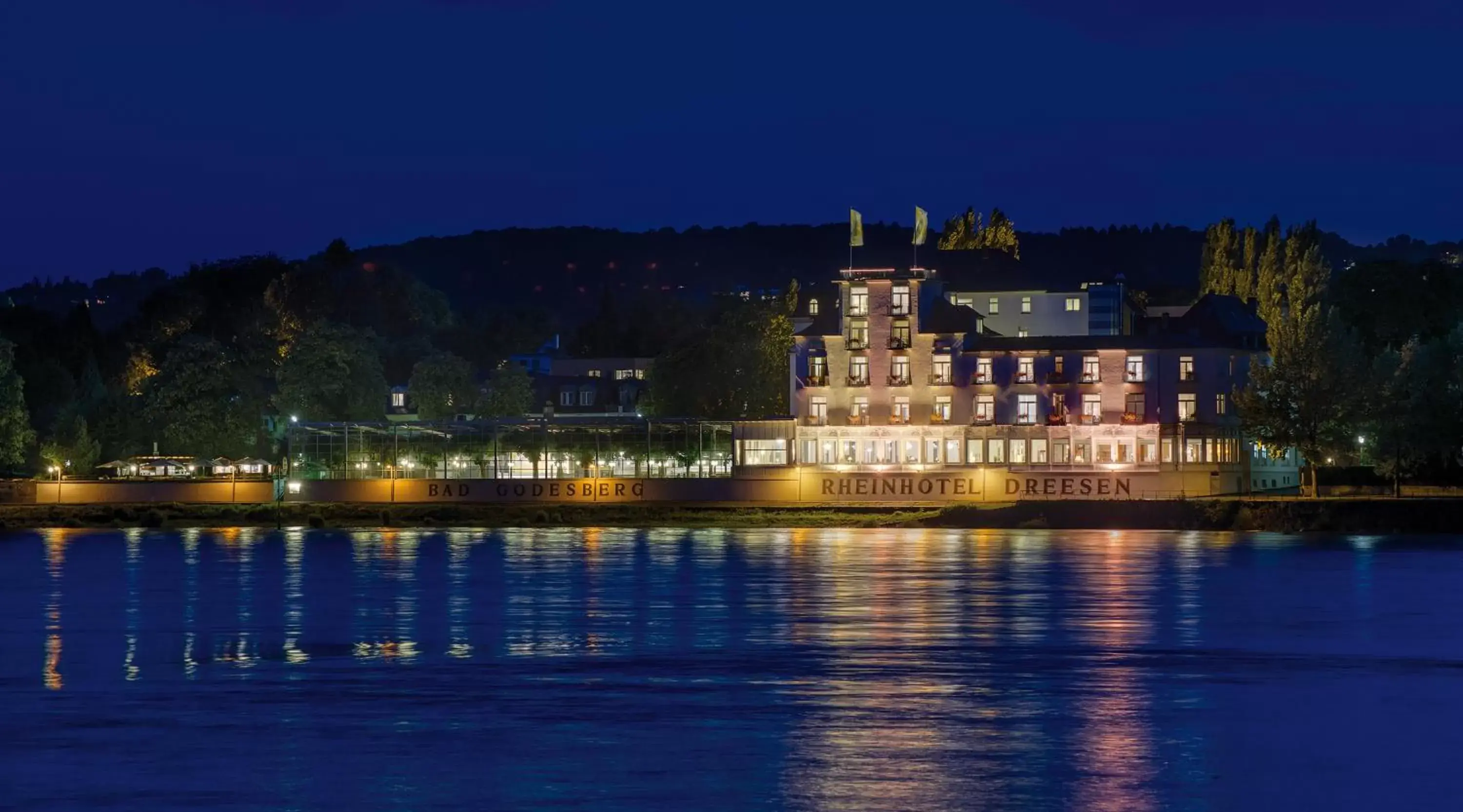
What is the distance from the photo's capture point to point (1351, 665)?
130 ft

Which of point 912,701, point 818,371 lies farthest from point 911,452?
point 912,701

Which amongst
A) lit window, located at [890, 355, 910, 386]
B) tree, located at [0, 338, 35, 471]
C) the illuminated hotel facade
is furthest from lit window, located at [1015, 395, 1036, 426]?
tree, located at [0, 338, 35, 471]

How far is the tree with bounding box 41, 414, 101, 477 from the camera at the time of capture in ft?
454

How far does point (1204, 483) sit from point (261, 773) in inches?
3771

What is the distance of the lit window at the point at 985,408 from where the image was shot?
4791 inches

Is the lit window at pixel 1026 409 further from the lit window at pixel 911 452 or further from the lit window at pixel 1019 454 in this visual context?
the lit window at pixel 911 452

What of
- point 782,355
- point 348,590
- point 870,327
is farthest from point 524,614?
point 782,355

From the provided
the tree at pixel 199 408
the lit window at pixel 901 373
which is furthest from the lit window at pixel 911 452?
the tree at pixel 199 408

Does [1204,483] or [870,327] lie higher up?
[870,327]

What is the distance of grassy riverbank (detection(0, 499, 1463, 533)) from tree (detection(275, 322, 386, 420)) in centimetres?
2696

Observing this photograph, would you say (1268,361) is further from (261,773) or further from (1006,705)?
(261,773)

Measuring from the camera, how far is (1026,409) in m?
121

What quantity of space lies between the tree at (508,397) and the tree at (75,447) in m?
29.8

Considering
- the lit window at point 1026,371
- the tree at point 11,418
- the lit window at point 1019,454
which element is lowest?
the lit window at point 1019,454
